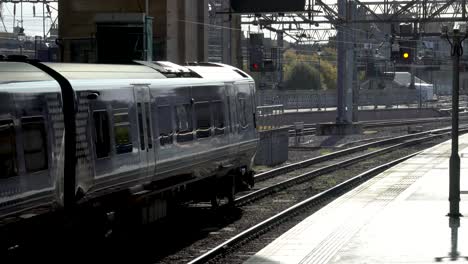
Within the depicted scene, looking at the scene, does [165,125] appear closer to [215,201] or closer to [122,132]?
[122,132]

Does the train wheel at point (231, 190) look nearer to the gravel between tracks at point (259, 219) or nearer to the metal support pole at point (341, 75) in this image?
the gravel between tracks at point (259, 219)

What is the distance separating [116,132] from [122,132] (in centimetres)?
23

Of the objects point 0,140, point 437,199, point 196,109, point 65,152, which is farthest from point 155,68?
point 437,199

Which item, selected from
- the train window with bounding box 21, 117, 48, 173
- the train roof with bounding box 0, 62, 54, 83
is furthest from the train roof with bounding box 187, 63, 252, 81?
the train window with bounding box 21, 117, 48, 173

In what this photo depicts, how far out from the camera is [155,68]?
51.9 feet

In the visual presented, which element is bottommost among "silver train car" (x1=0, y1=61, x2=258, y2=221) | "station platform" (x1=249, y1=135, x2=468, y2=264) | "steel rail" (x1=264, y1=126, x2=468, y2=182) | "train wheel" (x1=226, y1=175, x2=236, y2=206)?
"steel rail" (x1=264, y1=126, x2=468, y2=182)

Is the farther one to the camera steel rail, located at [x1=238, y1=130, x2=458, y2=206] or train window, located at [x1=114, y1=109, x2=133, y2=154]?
steel rail, located at [x1=238, y1=130, x2=458, y2=206]

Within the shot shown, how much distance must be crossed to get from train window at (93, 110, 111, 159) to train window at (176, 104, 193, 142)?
305cm

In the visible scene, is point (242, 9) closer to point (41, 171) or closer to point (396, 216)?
point (396, 216)

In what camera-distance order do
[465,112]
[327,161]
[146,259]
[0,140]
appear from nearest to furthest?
[0,140], [146,259], [327,161], [465,112]

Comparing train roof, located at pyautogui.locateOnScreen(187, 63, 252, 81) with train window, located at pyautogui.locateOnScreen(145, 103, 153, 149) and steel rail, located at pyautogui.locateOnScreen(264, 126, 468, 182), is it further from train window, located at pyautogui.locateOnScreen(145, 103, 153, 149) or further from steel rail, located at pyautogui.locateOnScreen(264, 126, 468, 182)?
steel rail, located at pyautogui.locateOnScreen(264, 126, 468, 182)

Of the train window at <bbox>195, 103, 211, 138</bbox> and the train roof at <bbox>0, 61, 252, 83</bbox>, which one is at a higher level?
the train roof at <bbox>0, 61, 252, 83</bbox>

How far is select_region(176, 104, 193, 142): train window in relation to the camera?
15.5m

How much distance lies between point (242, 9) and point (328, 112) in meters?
33.0
